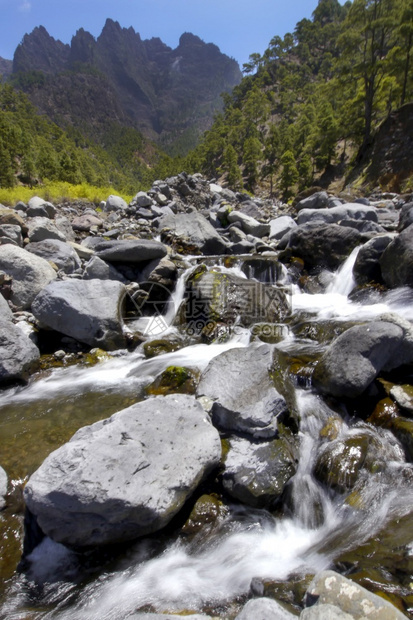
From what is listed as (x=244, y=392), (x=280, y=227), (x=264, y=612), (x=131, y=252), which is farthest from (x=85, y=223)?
(x=264, y=612)

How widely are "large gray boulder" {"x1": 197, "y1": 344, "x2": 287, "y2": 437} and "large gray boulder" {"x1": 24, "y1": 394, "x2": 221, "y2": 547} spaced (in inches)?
19.2

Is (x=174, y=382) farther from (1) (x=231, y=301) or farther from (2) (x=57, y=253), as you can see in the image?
(2) (x=57, y=253)

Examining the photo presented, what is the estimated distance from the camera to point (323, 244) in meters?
9.97

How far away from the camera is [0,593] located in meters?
2.82

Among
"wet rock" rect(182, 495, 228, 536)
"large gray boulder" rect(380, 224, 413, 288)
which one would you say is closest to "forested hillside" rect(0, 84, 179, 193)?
"large gray boulder" rect(380, 224, 413, 288)

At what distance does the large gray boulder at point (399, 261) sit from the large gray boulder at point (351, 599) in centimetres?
675

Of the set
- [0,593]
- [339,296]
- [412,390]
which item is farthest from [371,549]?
[339,296]

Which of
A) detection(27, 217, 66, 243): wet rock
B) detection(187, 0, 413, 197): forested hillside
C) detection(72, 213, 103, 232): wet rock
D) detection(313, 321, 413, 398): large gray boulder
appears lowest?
detection(313, 321, 413, 398): large gray boulder

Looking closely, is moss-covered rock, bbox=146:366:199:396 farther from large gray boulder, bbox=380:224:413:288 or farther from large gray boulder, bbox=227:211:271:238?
large gray boulder, bbox=227:211:271:238

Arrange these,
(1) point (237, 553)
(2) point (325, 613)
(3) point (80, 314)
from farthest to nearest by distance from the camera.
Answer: (3) point (80, 314) → (1) point (237, 553) → (2) point (325, 613)

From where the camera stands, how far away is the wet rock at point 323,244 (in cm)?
977

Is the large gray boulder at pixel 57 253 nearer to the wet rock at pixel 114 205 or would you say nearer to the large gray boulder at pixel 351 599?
the large gray boulder at pixel 351 599

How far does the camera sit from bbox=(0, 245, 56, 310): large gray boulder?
765cm

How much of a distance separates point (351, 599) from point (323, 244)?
9258 mm
